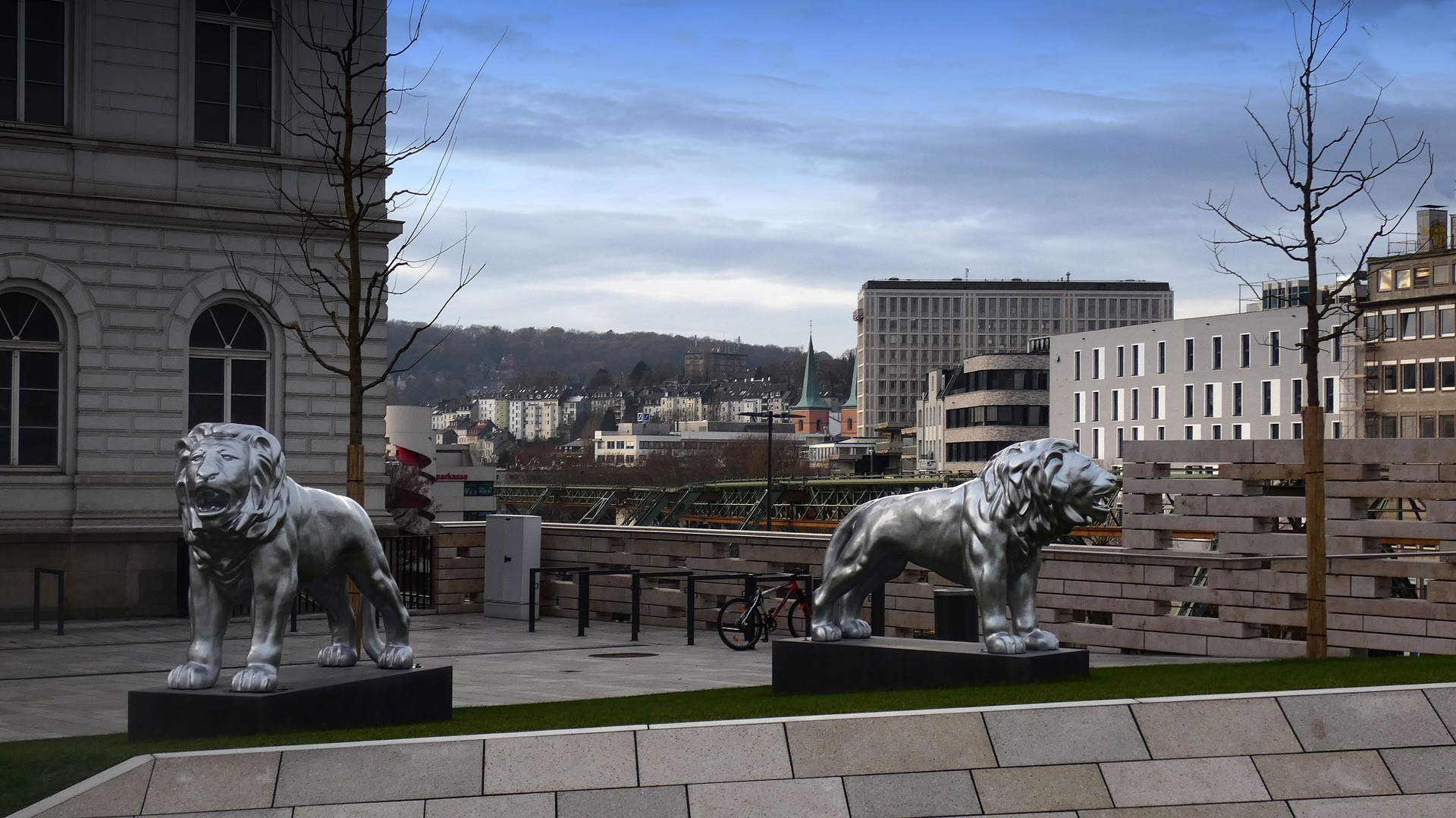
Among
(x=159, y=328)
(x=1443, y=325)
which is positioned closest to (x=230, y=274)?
(x=159, y=328)

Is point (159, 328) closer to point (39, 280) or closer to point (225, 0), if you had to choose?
point (39, 280)

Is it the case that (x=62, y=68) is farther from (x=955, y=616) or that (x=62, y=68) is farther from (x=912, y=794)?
(x=912, y=794)

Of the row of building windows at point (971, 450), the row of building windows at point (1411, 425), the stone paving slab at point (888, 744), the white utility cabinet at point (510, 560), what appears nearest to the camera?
the stone paving slab at point (888, 744)

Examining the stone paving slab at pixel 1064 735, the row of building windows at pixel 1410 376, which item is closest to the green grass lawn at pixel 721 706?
the stone paving slab at pixel 1064 735

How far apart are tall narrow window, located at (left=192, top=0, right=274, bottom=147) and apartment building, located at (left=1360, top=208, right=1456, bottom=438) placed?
83.7 meters

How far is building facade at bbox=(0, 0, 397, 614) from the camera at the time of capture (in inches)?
874

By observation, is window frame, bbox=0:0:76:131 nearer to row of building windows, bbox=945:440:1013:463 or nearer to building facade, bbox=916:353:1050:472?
building facade, bbox=916:353:1050:472

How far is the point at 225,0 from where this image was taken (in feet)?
78.2

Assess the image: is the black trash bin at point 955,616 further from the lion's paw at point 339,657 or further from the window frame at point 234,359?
the window frame at point 234,359

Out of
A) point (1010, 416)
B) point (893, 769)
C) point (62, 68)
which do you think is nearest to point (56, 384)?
point (62, 68)

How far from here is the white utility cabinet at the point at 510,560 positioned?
22578 millimetres

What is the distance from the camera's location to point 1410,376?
97.9 m

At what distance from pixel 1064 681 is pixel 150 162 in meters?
17.6

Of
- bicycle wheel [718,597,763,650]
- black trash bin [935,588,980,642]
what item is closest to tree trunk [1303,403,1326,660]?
black trash bin [935,588,980,642]
